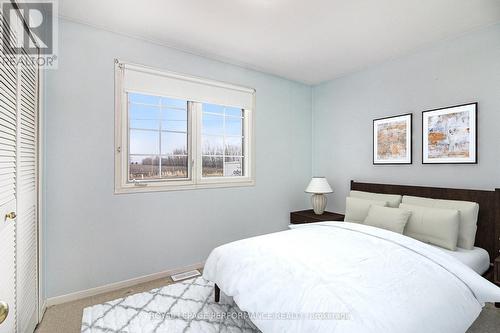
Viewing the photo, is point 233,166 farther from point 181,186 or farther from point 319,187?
point 319,187

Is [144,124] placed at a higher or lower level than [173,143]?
higher

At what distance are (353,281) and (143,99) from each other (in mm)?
2598

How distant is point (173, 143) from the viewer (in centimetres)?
294

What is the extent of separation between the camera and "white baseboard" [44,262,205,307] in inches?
88.7

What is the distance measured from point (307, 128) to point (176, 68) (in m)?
2.22

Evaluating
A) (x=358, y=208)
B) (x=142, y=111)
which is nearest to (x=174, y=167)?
(x=142, y=111)

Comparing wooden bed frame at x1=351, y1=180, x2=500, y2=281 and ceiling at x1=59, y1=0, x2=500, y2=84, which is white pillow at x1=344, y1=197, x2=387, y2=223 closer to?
wooden bed frame at x1=351, y1=180, x2=500, y2=281

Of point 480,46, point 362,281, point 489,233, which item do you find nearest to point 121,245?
point 362,281

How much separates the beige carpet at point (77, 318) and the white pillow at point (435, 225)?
564 millimetres

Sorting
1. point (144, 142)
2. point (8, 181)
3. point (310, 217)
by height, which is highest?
point (144, 142)

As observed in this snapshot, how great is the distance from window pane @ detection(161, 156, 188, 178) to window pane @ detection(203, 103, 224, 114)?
683mm

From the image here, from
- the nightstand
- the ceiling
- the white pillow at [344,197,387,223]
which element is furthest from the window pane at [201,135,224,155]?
the white pillow at [344,197,387,223]

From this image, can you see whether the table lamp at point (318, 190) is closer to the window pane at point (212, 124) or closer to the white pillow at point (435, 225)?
the white pillow at point (435, 225)

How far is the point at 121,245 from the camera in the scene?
100 inches
